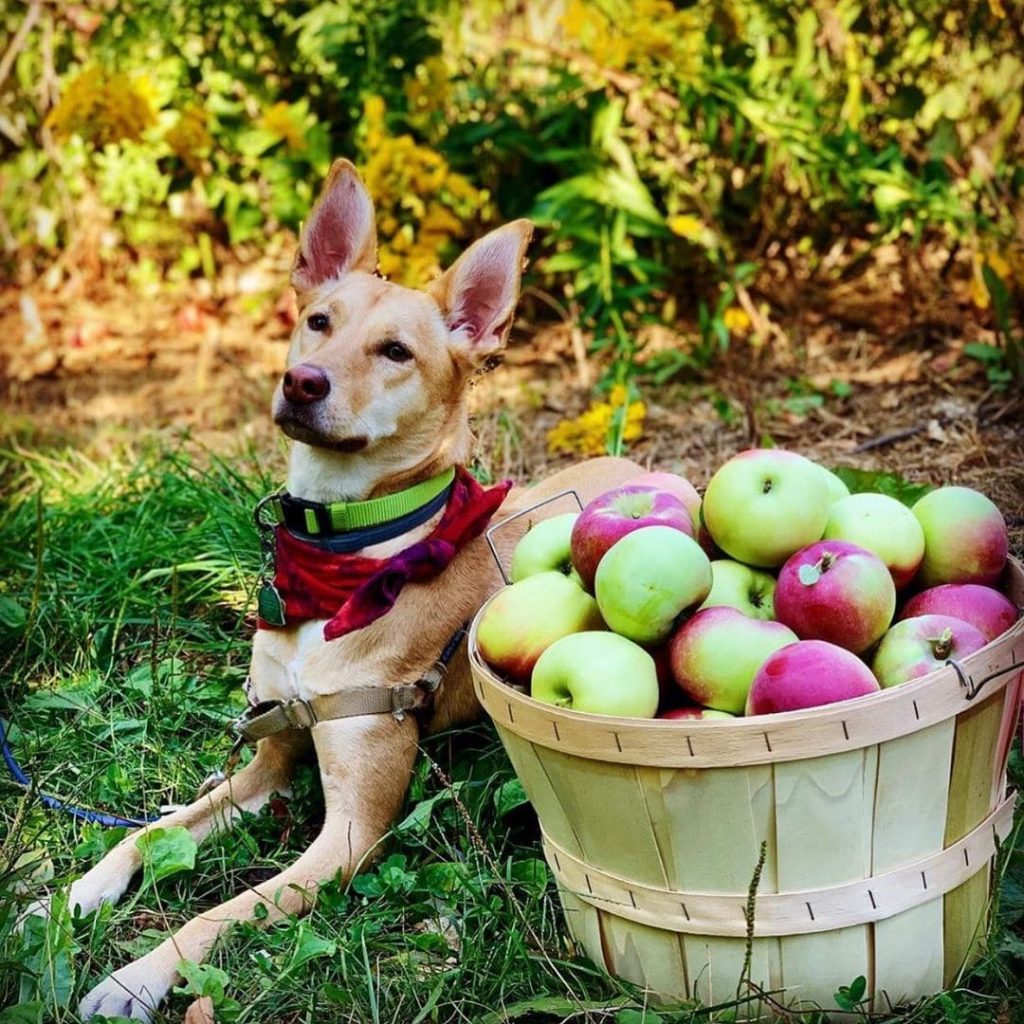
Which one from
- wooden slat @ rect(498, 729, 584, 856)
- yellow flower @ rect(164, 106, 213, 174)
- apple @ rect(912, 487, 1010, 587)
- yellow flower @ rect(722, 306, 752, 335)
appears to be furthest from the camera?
yellow flower @ rect(164, 106, 213, 174)

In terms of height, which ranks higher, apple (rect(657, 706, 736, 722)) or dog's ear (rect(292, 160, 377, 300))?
dog's ear (rect(292, 160, 377, 300))

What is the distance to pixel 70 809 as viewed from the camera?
2648 millimetres

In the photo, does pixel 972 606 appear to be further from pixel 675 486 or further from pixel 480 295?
pixel 480 295

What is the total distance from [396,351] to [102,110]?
9.26 feet

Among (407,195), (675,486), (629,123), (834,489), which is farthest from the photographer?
(629,123)

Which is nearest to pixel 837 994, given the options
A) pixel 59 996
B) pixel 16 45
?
pixel 59 996

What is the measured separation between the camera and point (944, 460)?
390 cm

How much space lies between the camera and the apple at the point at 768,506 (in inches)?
77.7

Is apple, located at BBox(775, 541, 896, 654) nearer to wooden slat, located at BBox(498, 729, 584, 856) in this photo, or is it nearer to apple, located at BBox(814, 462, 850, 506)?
apple, located at BBox(814, 462, 850, 506)

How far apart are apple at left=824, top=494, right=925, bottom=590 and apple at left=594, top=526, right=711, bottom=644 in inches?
10.6

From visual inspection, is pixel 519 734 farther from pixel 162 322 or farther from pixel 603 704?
pixel 162 322

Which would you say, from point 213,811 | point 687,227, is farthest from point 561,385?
point 213,811

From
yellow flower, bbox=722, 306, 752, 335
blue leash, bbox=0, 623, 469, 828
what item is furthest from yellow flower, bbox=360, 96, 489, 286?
blue leash, bbox=0, 623, 469, 828

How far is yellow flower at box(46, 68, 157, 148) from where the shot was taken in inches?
184
